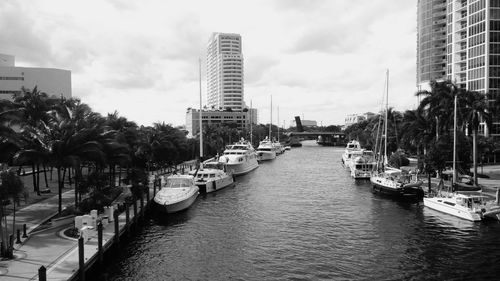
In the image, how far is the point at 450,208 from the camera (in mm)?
44594

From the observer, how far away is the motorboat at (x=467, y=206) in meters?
41.5

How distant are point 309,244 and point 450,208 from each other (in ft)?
61.3

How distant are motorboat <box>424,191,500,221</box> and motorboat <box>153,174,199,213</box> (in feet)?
93.5

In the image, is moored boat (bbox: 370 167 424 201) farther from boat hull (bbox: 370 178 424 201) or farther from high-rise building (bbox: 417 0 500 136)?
high-rise building (bbox: 417 0 500 136)

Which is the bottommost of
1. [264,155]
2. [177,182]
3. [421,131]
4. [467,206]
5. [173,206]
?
[173,206]

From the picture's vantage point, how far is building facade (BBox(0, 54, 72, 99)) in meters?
132

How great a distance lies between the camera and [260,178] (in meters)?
85.3

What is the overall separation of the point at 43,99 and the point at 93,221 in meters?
27.1

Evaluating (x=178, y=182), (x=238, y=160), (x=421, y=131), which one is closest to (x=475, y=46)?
(x=421, y=131)

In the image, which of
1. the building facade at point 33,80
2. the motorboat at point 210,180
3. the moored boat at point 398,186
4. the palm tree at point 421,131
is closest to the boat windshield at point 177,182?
the motorboat at point 210,180

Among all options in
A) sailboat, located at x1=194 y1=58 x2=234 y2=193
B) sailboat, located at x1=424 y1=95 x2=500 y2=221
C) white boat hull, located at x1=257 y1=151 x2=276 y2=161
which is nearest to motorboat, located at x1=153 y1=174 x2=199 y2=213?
sailboat, located at x1=194 y1=58 x2=234 y2=193

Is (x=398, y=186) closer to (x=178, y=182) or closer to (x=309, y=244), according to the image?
(x=309, y=244)

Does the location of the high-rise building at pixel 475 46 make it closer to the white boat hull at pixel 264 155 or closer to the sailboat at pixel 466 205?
the sailboat at pixel 466 205

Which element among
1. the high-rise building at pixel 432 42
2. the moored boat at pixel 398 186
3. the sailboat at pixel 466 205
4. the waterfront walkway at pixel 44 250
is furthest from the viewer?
the high-rise building at pixel 432 42
